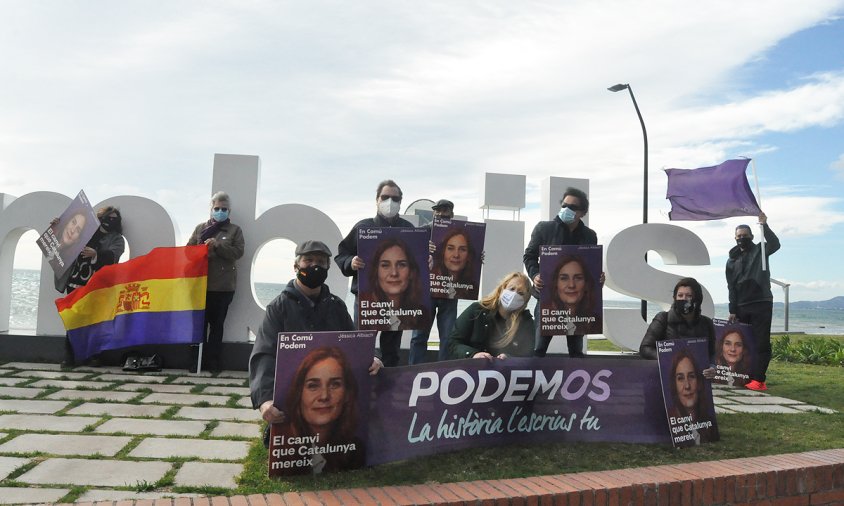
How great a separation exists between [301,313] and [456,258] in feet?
8.08

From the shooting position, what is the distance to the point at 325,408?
3.88 metres

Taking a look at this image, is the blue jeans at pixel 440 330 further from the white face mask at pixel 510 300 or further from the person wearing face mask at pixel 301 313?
the person wearing face mask at pixel 301 313

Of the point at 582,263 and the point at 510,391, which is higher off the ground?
the point at 582,263

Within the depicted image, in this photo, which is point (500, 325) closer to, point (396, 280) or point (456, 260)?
point (396, 280)

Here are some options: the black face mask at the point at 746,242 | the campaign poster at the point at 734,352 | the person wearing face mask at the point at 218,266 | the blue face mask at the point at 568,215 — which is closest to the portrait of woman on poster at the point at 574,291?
the blue face mask at the point at 568,215

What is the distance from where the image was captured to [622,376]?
4.94 meters

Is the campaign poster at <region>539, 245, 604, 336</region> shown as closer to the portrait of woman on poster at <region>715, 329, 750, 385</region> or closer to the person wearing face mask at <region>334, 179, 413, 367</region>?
the person wearing face mask at <region>334, 179, 413, 367</region>

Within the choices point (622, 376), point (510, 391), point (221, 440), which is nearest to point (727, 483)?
point (622, 376)

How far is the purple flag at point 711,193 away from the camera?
8.70 m

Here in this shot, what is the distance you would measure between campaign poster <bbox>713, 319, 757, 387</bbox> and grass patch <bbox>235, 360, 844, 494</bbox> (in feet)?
4.74

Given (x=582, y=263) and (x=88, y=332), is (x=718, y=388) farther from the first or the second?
(x=88, y=332)

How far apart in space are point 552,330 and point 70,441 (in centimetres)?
403

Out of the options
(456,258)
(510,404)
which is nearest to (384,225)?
(456,258)

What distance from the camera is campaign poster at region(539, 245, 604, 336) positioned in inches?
239
